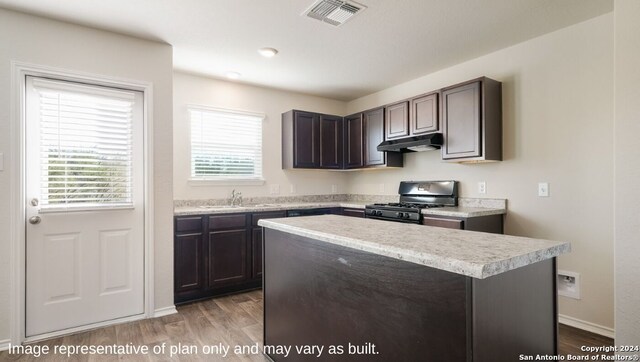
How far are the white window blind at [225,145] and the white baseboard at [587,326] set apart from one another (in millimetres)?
3597

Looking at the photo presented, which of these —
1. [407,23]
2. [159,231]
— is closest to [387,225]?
[407,23]

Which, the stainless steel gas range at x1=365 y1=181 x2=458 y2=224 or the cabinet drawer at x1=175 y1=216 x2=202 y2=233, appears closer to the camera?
the cabinet drawer at x1=175 y1=216 x2=202 y2=233

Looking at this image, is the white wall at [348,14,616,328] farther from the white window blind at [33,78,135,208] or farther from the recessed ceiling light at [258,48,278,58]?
the white window blind at [33,78,135,208]

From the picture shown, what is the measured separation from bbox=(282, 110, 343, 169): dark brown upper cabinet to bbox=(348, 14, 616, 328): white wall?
2048 millimetres

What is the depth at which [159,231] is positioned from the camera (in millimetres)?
3070

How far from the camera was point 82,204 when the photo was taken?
110 inches

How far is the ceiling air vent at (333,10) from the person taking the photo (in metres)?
2.45

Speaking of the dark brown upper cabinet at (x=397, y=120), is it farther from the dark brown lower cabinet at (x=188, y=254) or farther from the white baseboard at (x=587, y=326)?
the dark brown lower cabinet at (x=188, y=254)

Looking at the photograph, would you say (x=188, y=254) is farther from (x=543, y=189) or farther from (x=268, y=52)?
(x=543, y=189)

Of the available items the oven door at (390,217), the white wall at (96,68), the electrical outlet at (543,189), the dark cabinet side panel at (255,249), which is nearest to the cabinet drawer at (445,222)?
the oven door at (390,217)

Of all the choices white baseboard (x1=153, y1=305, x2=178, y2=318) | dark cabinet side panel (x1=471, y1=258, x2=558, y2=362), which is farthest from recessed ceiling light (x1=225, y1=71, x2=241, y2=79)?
dark cabinet side panel (x1=471, y1=258, x2=558, y2=362)

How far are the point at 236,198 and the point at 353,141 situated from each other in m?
1.83

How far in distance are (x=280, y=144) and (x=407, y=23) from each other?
8.11 ft

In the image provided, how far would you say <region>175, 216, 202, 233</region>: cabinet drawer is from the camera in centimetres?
333
